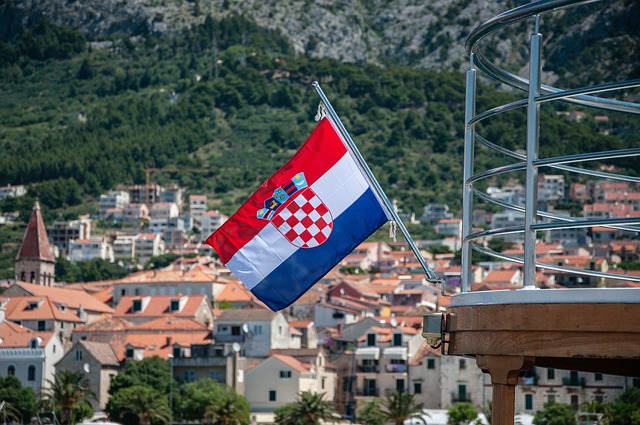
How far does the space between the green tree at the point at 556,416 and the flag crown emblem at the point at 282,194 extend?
219 feet

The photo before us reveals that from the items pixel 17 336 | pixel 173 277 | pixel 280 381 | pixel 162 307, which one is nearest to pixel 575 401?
pixel 280 381

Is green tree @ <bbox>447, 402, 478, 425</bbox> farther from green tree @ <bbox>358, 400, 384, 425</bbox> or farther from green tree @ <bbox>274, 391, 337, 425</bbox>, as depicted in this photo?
green tree @ <bbox>274, 391, 337, 425</bbox>

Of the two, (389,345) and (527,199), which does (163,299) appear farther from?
(527,199)

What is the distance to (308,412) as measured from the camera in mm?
79438

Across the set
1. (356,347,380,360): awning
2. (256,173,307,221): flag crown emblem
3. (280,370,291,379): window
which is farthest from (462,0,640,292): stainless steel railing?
(356,347,380,360): awning

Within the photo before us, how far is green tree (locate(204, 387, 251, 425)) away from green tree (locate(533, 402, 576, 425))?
47.5 ft

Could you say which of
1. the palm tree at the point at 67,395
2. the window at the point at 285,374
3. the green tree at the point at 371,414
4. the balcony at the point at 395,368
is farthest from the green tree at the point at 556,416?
the palm tree at the point at 67,395

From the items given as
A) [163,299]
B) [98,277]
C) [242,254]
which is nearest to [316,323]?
[163,299]

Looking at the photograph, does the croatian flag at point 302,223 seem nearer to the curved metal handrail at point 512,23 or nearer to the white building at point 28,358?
the curved metal handrail at point 512,23

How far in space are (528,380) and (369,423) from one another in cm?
979

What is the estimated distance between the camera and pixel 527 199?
819 cm

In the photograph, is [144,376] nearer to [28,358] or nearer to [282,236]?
[28,358]

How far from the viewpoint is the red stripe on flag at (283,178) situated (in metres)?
10.9

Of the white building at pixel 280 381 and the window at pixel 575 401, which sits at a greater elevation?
the white building at pixel 280 381
